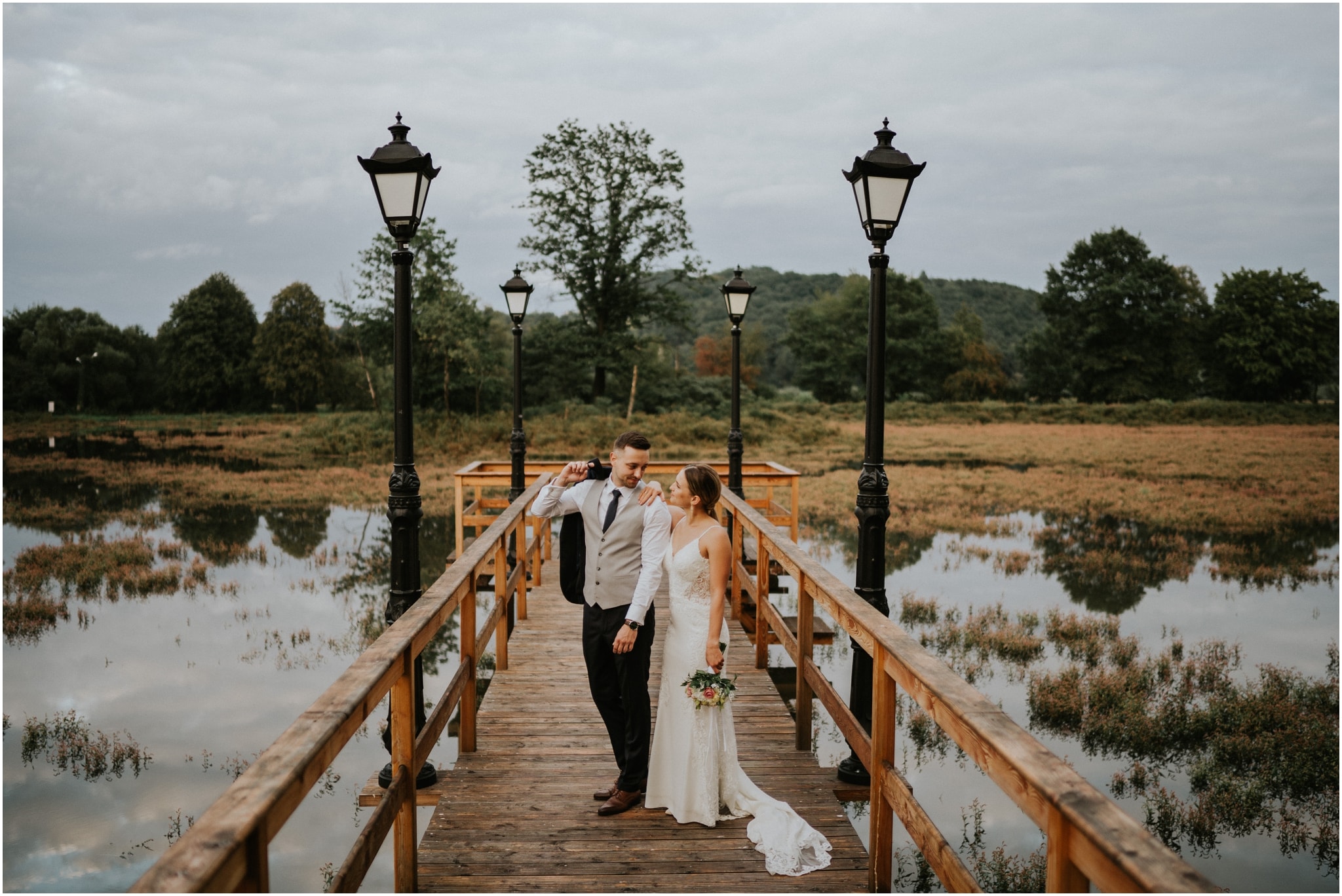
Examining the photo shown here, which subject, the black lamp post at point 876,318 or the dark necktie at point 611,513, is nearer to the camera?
the dark necktie at point 611,513

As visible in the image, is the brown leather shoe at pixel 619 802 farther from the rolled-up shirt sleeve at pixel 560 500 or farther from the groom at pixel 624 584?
the rolled-up shirt sleeve at pixel 560 500

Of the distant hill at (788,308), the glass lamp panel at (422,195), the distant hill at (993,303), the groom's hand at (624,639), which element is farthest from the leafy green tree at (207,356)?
the distant hill at (993,303)

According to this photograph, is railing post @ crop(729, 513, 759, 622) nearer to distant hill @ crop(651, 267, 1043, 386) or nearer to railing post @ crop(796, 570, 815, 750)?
railing post @ crop(796, 570, 815, 750)

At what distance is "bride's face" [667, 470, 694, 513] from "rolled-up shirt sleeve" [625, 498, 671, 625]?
12 cm

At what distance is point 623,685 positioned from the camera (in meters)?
4.60

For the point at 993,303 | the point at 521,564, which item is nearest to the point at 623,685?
the point at 521,564

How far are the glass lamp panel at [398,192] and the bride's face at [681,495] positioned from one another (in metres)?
2.50

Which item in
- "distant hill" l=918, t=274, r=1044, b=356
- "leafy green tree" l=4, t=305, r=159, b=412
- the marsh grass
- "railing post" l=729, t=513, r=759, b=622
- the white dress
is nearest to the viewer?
the white dress

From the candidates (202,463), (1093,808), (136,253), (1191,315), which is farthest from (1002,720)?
(136,253)

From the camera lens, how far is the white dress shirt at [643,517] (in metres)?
4.44

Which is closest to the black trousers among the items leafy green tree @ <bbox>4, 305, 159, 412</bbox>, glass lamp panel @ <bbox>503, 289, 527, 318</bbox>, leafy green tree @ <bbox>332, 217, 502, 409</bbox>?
glass lamp panel @ <bbox>503, 289, 527, 318</bbox>

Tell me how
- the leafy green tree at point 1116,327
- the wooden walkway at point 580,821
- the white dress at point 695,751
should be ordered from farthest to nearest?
1. the leafy green tree at point 1116,327
2. the white dress at point 695,751
3. the wooden walkway at point 580,821

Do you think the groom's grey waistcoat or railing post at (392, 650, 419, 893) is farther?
the groom's grey waistcoat

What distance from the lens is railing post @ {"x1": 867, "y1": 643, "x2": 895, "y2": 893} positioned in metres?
3.63
